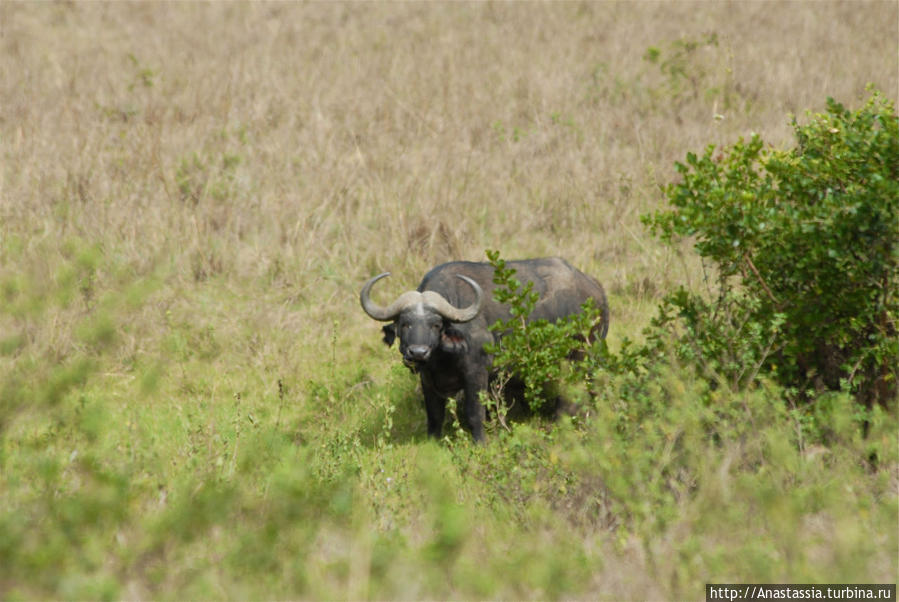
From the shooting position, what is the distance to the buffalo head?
21.0 feet

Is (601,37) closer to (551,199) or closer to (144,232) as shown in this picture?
(551,199)

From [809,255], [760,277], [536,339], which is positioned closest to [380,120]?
Answer: [536,339]

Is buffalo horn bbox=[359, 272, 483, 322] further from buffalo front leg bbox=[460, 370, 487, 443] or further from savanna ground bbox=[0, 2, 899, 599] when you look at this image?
savanna ground bbox=[0, 2, 899, 599]

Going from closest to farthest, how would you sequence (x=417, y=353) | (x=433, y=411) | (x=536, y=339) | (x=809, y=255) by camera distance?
1. (x=809, y=255)
2. (x=536, y=339)
3. (x=417, y=353)
4. (x=433, y=411)

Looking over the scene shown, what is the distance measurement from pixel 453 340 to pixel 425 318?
0.29m

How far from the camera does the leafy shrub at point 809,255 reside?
5.09 metres

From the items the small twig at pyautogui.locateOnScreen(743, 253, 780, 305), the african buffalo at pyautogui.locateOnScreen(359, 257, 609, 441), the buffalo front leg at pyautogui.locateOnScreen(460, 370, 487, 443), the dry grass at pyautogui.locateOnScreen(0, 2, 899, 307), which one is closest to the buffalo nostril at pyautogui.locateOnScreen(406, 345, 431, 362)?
the african buffalo at pyautogui.locateOnScreen(359, 257, 609, 441)

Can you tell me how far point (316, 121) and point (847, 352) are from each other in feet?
32.6

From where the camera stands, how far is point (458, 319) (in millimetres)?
6629

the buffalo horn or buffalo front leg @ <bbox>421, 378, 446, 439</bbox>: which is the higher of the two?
the buffalo horn

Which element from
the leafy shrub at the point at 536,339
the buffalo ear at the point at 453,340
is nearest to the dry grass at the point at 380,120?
the buffalo ear at the point at 453,340

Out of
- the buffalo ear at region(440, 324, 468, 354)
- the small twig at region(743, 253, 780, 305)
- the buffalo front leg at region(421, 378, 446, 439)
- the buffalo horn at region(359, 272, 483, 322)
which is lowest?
the buffalo front leg at region(421, 378, 446, 439)

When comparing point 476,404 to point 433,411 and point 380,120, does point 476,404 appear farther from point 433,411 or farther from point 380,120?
point 380,120

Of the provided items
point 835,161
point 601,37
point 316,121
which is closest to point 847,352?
point 835,161
